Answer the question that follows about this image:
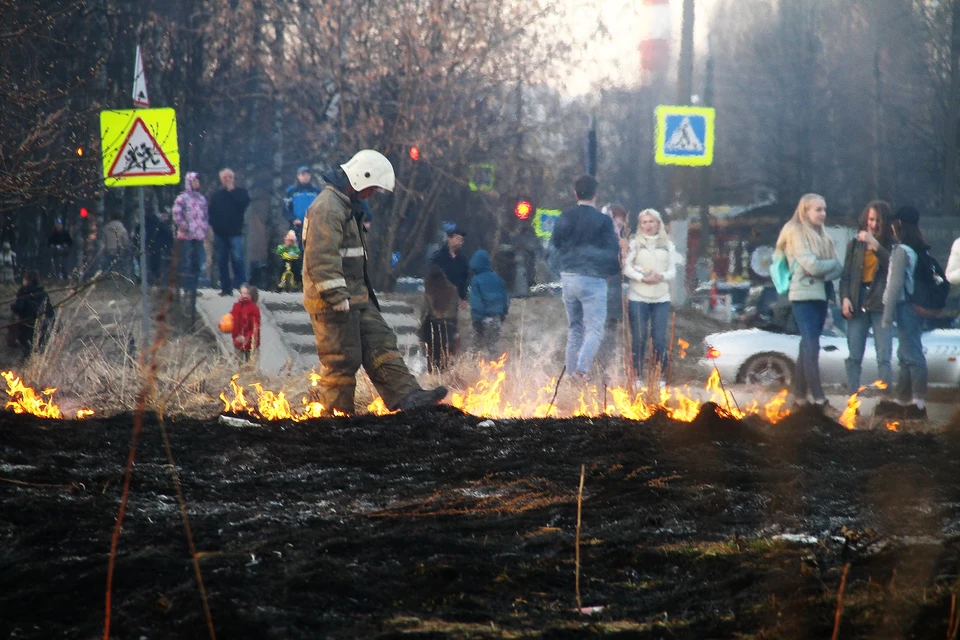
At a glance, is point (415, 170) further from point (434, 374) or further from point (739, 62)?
point (739, 62)

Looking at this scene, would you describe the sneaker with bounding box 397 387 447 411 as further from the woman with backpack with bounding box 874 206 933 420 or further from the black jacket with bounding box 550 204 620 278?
the woman with backpack with bounding box 874 206 933 420

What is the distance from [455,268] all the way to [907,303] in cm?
552

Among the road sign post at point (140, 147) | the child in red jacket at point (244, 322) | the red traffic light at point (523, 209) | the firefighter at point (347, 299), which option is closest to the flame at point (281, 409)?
the firefighter at point (347, 299)

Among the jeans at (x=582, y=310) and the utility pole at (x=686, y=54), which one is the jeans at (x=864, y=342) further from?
the utility pole at (x=686, y=54)

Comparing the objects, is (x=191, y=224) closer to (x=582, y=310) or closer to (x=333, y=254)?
(x=582, y=310)

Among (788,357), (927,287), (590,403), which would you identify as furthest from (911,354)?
(788,357)

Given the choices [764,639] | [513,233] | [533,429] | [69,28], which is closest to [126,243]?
[69,28]

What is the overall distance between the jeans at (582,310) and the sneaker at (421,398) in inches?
116

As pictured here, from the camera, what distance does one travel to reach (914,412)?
10.3 meters

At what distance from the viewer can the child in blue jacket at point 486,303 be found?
13555mm

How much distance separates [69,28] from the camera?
1681 centimetres

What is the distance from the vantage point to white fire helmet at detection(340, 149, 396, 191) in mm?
8203

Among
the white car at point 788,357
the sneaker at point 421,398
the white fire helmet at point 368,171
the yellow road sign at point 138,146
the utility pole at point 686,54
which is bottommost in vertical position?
the white car at point 788,357

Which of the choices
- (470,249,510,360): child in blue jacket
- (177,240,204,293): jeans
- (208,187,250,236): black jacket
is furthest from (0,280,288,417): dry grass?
(208,187,250,236): black jacket
